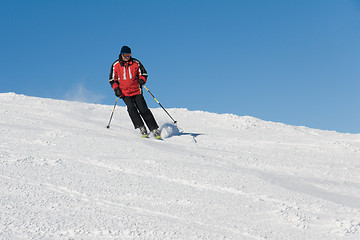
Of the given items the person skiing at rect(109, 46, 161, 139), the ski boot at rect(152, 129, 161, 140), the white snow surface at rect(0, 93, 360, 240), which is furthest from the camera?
the person skiing at rect(109, 46, 161, 139)

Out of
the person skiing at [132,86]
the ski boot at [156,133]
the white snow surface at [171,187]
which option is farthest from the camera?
the person skiing at [132,86]

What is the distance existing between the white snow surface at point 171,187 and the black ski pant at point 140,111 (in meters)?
0.42

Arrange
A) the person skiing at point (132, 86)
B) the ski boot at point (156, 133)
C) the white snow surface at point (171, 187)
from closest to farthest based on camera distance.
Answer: the white snow surface at point (171, 187), the ski boot at point (156, 133), the person skiing at point (132, 86)

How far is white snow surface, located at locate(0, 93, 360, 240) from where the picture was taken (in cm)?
347

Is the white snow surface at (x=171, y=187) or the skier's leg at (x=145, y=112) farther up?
the skier's leg at (x=145, y=112)

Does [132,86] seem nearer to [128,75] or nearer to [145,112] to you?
[128,75]

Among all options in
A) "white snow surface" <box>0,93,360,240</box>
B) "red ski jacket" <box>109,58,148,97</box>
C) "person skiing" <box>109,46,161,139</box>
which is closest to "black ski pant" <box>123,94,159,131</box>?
"person skiing" <box>109,46,161,139</box>

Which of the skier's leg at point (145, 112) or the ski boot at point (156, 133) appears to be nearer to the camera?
the ski boot at point (156, 133)

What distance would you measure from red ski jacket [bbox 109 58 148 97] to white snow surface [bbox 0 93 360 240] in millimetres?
1215

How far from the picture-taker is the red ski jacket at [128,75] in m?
8.51

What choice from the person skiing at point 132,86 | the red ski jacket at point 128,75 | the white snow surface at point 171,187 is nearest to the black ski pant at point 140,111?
the person skiing at point 132,86

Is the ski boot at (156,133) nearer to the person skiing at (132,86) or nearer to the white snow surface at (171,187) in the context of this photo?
the person skiing at (132,86)

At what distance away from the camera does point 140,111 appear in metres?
8.61

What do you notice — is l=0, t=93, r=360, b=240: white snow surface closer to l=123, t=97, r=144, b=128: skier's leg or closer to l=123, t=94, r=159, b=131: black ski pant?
l=123, t=94, r=159, b=131: black ski pant
